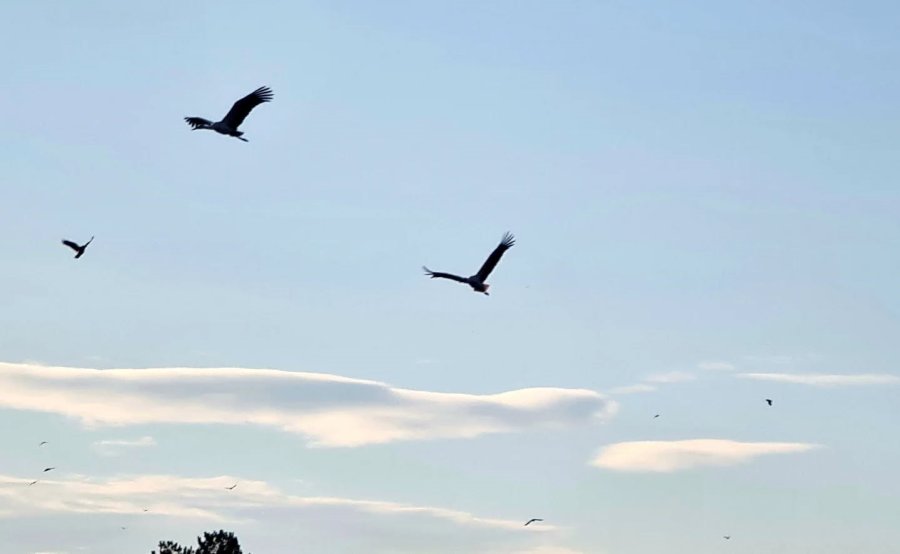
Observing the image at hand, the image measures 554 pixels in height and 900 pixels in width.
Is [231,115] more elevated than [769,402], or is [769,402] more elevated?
[231,115]

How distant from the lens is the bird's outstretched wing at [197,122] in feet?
363

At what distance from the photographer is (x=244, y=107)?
4318 inches

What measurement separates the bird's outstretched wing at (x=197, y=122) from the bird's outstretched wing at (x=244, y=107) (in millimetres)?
1360

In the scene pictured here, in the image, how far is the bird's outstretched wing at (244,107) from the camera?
109 metres

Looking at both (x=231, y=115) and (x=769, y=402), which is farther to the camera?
(x=769, y=402)

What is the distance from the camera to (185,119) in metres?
111

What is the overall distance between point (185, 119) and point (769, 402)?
1753 inches

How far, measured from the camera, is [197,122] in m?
111

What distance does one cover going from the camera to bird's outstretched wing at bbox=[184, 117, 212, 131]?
110m

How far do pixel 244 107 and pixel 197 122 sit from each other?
11.2ft

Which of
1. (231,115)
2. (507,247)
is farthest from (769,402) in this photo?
(231,115)

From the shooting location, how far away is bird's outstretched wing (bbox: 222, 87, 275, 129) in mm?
109438

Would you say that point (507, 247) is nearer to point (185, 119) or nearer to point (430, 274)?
point (430, 274)

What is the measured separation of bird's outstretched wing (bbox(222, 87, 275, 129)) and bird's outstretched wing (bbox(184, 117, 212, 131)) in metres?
1.36
